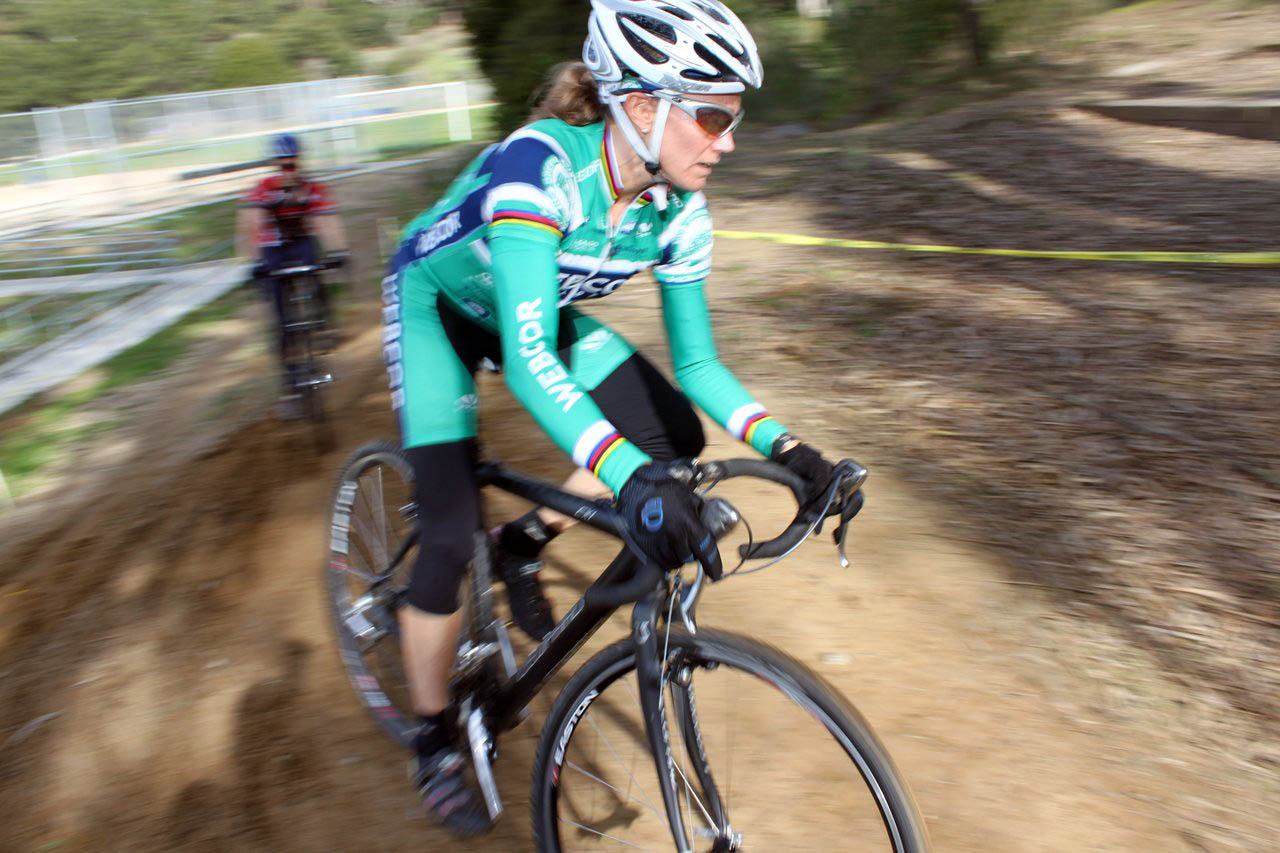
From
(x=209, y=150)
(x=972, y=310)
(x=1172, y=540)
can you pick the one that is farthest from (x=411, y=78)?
(x=1172, y=540)

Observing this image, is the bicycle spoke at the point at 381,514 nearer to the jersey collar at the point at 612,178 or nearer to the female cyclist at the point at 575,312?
the female cyclist at the point at 575,312

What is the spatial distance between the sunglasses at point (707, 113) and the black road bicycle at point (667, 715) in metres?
0.91

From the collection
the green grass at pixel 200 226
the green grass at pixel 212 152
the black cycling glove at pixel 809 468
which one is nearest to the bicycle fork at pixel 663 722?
the black cycling glove at pixel 809 468

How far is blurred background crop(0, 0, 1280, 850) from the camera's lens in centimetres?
321

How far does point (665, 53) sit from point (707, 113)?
181 millimetres

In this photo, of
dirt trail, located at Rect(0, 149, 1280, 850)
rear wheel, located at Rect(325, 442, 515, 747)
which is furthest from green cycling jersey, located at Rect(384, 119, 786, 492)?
dirt trail, located at Rect(0, 149, 1280, 850)

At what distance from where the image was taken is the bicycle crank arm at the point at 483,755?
2859 millimetres

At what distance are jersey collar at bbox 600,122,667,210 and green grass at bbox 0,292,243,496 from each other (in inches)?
259

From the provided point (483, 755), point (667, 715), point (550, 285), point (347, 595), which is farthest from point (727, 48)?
point (347, 595)

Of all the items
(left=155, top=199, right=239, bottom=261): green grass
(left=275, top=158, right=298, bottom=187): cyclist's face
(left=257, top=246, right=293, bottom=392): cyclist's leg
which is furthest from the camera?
(left=155, top=199, right=239, bottom=261): green grass

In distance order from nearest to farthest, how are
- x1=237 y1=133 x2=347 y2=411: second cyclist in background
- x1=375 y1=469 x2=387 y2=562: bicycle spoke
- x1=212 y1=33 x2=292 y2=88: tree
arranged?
1. x1=375 y1=469 x2=387 y2=562: bicycle spoke
2. x1=237 y1=133 x2=347 y2=411: second cyclist in background
3. x1=212 y1=33 x2=292 y2=88: tree

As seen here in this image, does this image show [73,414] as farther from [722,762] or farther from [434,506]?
[722,762]

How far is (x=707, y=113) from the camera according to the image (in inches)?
96.2

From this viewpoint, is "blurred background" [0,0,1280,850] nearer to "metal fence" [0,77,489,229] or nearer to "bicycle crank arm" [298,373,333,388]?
"bicycle crank arm" [298,373,333,388]
